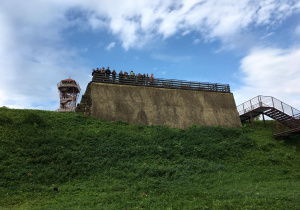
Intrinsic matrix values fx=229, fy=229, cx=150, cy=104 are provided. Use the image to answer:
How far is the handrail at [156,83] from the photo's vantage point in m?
22.8

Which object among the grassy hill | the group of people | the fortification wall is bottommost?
the grassy hill

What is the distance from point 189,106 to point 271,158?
1008 cm

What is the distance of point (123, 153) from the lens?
1412 centimetres

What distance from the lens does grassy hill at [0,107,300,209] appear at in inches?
349

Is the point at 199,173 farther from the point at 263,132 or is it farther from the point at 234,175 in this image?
the point at 263,132

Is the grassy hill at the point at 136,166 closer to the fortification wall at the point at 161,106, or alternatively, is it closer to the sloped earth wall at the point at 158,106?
the sloped earth wall at the point at 158,106

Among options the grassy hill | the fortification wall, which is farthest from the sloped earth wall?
the grassy hill

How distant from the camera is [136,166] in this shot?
12.8 metres

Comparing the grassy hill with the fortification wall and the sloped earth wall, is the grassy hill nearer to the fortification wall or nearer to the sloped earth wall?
the sloped earth wall

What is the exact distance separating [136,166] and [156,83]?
13021 mm

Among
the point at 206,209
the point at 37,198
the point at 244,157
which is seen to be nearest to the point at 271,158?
the point at 244,157

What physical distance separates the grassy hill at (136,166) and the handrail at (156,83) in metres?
5.14

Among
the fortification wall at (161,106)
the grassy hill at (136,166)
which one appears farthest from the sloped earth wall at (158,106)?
the grassy hill at (136,166)

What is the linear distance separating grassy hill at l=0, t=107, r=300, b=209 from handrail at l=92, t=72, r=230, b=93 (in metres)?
5.14
